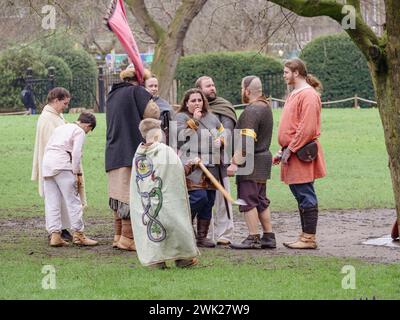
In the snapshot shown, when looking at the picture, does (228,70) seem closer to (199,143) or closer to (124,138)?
(199,143)

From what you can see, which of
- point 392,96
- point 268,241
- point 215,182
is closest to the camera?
Result: point 392,96

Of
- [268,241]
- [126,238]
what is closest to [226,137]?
[268,241]

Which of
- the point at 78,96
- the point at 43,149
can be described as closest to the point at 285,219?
the point at 43,149

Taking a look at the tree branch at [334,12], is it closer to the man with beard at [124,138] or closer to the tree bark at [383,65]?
the tree bark at [383,65]

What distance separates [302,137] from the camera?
10609mm

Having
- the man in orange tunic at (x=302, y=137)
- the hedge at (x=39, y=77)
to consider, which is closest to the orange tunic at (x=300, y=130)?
the man in orange tunic at (x=302, y=137)

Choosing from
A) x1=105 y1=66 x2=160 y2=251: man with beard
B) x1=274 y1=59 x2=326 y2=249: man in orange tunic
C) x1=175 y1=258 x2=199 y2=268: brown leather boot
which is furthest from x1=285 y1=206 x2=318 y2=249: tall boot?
x1=105 y1=66 x2=160 y2=251: man with beard

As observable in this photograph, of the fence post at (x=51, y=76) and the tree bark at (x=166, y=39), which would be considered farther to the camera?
the fence post at (x=51, y=76)

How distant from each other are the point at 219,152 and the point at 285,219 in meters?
3.12

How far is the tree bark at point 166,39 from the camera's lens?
2067 cm

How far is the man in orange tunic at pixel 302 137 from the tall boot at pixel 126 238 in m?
1.75

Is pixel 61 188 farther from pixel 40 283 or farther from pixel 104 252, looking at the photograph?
pixel 40 283

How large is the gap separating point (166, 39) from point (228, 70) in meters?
17.9

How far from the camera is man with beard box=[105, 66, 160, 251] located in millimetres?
10688
